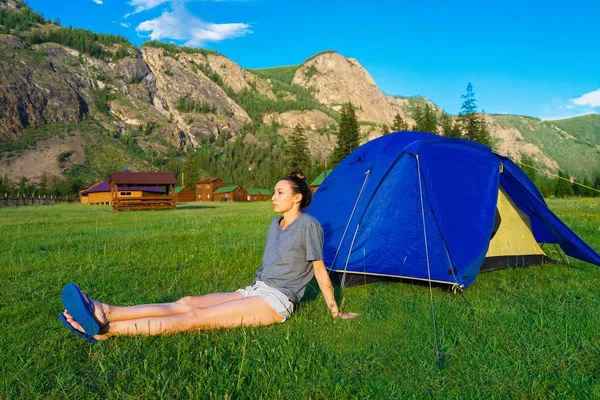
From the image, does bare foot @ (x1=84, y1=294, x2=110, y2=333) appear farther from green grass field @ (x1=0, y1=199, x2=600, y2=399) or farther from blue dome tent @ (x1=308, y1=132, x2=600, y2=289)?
blue dome tent @ (x1=308, y1=132, x2=600, y2=289)

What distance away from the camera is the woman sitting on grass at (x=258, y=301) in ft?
12.3

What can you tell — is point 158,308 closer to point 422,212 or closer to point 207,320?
point 207,320

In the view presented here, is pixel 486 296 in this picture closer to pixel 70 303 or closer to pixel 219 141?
pixel 70 303

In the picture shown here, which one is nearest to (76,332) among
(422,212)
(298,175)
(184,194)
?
(298,175)

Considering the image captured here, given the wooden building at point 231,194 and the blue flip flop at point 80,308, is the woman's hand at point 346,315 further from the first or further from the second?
the wooden building at point 231,194

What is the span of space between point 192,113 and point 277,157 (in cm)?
4692

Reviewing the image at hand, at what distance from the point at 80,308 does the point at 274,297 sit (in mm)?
1936

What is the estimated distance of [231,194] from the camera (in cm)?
9900

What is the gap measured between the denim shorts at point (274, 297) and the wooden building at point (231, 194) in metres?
94.8

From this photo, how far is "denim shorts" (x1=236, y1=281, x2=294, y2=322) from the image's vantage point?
4.53 meters

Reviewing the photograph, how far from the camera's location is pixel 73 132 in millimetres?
129000

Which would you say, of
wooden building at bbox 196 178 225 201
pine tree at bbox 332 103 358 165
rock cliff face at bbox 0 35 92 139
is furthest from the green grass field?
rock cliff face at bbox 0 35 92 139

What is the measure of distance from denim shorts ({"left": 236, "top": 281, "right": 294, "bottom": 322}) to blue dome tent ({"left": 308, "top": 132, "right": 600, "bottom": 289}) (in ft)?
7.19

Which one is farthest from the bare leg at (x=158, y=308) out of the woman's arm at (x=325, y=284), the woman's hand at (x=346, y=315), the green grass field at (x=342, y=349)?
the woman's hand at (x=346, y=315)
